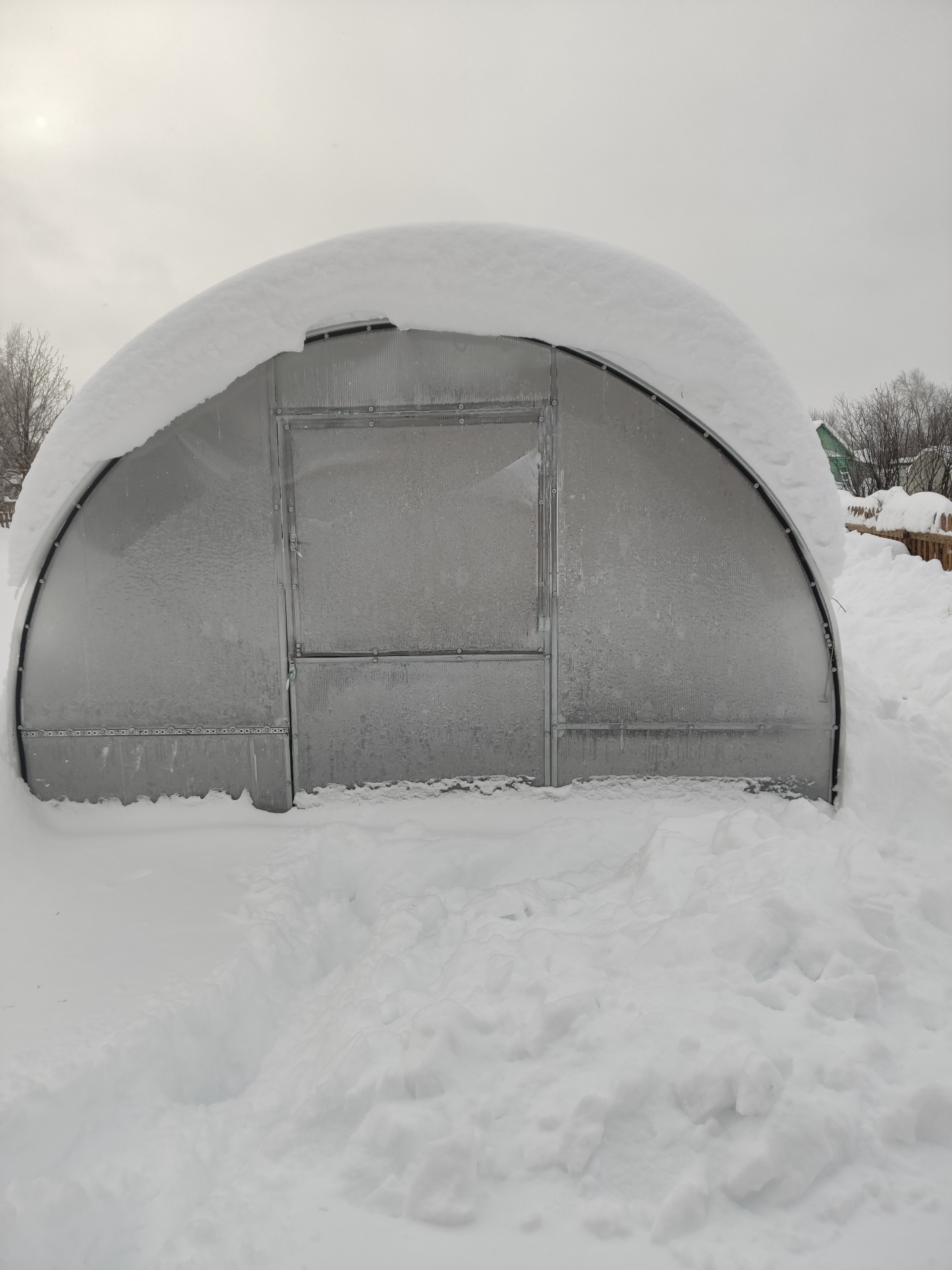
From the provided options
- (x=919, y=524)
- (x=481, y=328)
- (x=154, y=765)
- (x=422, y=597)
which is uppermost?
(x=481, y=328)

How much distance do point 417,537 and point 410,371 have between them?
89 centimetres

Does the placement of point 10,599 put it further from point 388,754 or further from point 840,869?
point 840,869

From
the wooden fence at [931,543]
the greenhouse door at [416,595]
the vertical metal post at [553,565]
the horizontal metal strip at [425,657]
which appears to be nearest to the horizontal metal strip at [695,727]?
the vertical metal post at [553,565]

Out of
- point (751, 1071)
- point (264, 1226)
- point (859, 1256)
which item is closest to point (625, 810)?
point (751, 1071)

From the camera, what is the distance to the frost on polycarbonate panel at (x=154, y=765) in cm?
411

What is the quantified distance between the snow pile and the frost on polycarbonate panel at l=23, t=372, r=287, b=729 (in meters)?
8.66

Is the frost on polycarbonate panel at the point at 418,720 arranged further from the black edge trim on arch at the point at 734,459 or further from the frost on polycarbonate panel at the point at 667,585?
the black edge trim on arch at the point at 734,459

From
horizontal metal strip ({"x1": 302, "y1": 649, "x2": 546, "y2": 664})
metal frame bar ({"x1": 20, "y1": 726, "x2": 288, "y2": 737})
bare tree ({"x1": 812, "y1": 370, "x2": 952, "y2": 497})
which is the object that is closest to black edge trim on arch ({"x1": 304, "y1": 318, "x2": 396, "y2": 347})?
horizontal metal strip ({"x1": 302, "y1": 649, "x2": 546, "y2": 664})

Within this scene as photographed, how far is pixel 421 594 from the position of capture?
13.2 ft

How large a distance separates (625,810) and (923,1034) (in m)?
1.87

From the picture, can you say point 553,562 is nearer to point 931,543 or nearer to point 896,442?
point 931,543

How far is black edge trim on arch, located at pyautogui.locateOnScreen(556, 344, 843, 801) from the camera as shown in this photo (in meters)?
3.76

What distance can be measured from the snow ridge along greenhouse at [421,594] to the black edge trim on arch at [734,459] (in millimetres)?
13

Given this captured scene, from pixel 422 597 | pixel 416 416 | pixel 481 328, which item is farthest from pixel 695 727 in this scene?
pixel 481 328
